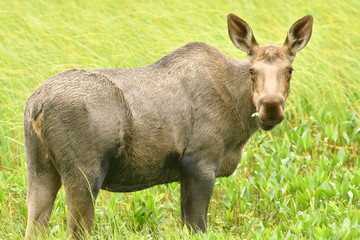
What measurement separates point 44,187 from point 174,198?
1647mm

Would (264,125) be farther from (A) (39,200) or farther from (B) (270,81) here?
(A) (39,200)

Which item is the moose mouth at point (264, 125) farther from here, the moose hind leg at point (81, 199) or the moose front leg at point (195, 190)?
the moose hind leg at point (81, 199)

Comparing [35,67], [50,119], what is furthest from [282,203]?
[35,67]

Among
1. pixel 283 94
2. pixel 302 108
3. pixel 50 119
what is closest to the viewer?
pixel 50 119

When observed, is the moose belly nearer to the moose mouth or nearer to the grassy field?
the grassy field

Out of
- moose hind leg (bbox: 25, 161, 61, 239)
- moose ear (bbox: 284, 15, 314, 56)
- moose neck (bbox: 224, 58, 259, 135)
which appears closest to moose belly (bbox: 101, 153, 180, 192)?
moose hind leg (bbox: 25, 161, 61, 239)

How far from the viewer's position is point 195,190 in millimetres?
7066

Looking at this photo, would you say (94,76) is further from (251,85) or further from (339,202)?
(339,202)

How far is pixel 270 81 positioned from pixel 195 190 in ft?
3.69

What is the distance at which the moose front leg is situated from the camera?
7.02 meters

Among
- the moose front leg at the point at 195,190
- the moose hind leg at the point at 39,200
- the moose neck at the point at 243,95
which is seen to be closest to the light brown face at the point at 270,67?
the moose neck at the point at 243,95

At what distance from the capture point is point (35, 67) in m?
10.4

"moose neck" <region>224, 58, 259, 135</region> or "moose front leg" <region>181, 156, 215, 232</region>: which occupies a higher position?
"moose neck" <region>224, 58, 259, 135</region>

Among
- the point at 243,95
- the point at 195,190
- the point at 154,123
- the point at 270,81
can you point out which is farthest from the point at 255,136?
the point at 154,123
